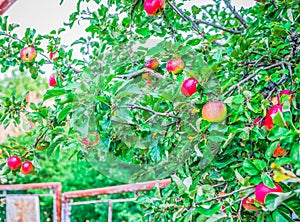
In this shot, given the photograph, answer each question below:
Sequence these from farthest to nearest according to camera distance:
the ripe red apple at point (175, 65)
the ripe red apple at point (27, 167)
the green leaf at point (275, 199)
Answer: the ripe red apple at point (27, 167)
the ripe red apple at point (175, 65)
the green leaf at point (275, 199)

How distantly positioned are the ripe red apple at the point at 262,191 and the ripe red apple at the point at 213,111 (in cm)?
17

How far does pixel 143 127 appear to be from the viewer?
35.3 inches

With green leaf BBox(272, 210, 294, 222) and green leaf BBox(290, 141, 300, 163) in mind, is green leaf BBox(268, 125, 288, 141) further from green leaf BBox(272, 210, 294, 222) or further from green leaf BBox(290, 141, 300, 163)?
green leaf BBox(272, 210, 294, 222)

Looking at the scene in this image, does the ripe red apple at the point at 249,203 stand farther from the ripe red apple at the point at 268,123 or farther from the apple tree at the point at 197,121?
the ripe red apple at the point at 268,123

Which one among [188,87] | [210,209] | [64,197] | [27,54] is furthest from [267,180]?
[64,197]

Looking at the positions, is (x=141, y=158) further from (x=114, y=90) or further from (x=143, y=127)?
(x=114, y=90)

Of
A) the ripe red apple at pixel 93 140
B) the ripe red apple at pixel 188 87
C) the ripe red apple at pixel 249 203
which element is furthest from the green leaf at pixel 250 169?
the ripe red apple at pixel 93 140

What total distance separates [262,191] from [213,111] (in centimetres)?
20

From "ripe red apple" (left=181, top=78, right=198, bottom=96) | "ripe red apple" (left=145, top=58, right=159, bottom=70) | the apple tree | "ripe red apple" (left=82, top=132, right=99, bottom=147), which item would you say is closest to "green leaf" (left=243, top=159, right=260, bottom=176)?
the apple tree

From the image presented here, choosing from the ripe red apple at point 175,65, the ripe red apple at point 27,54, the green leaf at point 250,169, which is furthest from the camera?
the ripe red apple at point 27,54

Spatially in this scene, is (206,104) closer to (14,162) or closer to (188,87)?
(188,87)

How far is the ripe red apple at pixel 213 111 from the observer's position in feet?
2.65

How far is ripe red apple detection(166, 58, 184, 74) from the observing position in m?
1.07

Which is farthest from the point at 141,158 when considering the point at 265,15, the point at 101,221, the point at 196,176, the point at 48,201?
the point at 48,201
